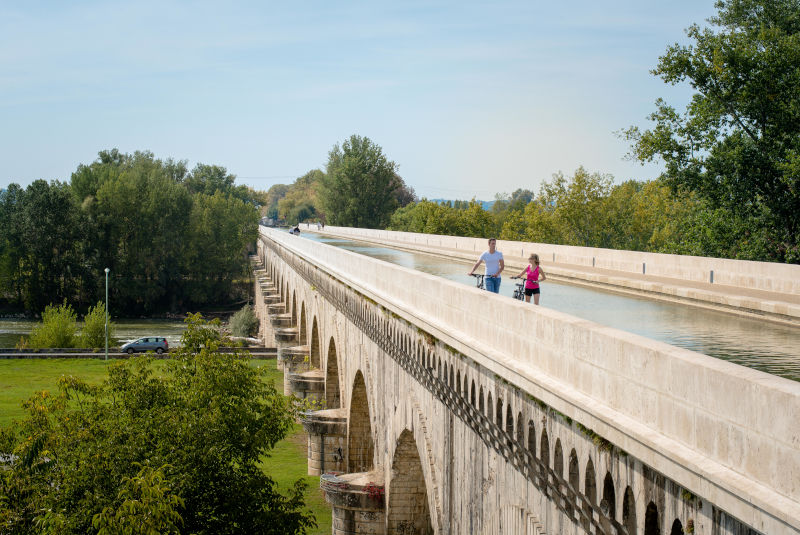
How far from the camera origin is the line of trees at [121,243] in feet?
275

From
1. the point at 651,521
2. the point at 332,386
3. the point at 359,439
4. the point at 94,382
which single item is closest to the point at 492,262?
the point at 651,521

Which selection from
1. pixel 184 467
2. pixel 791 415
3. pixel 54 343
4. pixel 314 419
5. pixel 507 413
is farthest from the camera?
pixel 54 343

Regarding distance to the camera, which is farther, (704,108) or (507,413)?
(704,108)

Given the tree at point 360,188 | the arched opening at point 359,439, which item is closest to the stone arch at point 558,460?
the arched opening at point 359,439

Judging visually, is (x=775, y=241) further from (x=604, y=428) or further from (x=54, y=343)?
(x=54, y=343)

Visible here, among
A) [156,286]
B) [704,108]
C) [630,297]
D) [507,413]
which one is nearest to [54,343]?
[156,286]

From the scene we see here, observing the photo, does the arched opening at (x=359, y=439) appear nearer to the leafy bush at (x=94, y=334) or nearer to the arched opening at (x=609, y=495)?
the arched opening at (x=609, y=495)

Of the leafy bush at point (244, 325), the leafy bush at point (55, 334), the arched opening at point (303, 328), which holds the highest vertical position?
the arched opening at point (303, 328)

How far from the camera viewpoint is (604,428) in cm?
625

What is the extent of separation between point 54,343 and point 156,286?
32.5m

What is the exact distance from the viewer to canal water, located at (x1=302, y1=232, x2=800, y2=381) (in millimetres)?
8664

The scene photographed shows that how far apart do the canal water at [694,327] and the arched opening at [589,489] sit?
6.71 ft

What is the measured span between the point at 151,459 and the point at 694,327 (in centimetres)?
968

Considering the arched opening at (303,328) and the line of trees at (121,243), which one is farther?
the line of trees at (121,243)
